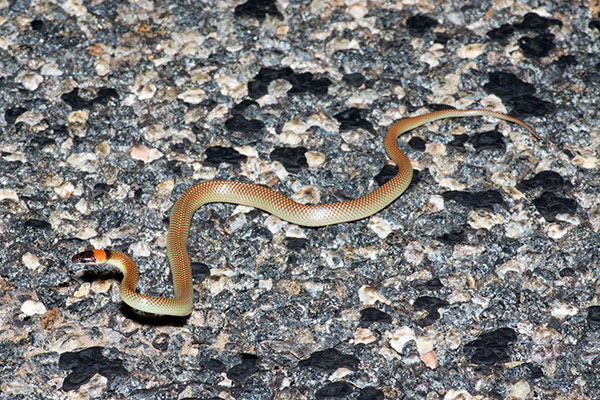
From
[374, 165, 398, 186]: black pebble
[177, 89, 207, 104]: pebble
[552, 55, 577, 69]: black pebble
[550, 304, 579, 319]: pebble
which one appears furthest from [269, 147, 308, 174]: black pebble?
[552, 55, 577, 69]: black pebble

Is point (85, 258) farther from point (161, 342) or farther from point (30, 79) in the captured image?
point (30, 79)

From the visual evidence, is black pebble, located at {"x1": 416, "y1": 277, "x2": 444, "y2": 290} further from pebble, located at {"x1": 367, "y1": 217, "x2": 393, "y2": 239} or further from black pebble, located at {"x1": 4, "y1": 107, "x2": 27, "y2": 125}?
black pebble, located at {"x1": 4, "y1": 107, "x2": 27, "y2": 125}

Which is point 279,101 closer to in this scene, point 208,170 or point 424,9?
point 208,170

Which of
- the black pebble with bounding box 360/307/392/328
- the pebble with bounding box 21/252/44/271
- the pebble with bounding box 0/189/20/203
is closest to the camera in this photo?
the black pebble with bounding box 360/307/392/328

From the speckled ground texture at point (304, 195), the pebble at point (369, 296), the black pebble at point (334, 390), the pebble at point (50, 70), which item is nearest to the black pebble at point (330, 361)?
the speckled ground texture at point (304, 195)

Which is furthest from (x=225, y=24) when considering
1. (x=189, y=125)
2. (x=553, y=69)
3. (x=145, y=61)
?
(x=553, y=69)

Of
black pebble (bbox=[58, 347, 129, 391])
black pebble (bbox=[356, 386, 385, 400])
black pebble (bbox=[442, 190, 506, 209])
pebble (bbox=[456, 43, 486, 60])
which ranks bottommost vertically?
black pebble (bbox=[58, 347, 129, 391])

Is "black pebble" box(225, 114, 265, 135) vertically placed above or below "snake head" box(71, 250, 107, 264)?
above
